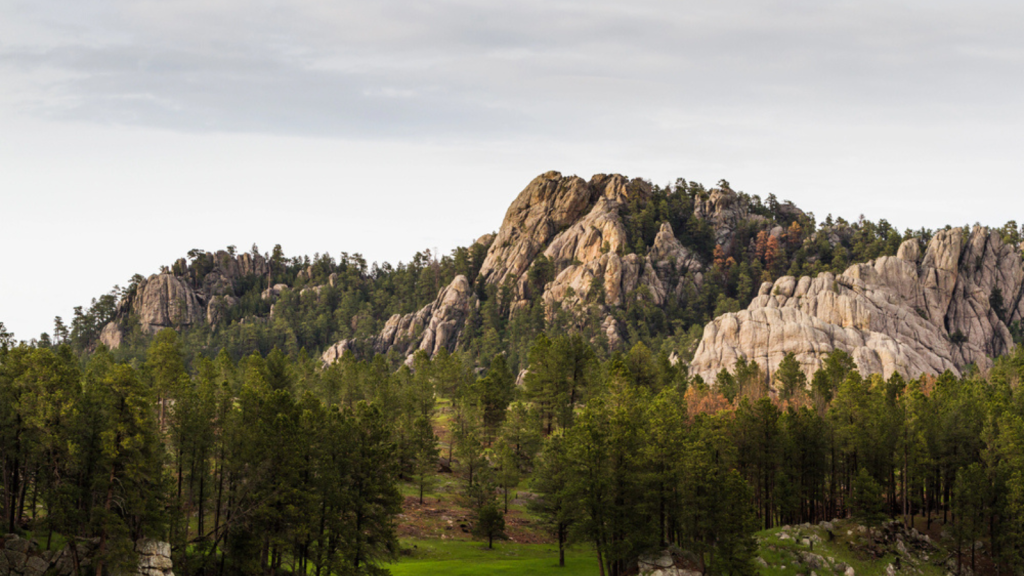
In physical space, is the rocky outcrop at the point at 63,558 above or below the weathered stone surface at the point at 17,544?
below

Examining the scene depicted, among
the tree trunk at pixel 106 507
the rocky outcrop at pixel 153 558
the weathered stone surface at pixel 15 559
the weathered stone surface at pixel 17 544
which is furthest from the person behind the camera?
the rocky outcrop at pixel 153 558

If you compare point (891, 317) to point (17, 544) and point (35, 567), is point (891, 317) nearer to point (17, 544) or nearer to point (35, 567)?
point (35, 567)

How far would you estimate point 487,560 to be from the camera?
6512 centimetres

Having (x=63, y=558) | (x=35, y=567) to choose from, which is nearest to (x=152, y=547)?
(x=63, y=558)

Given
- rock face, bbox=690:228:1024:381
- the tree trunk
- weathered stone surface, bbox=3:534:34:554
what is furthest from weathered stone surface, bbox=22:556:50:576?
rock face, bbox=690:228:1024:381

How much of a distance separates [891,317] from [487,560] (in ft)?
436

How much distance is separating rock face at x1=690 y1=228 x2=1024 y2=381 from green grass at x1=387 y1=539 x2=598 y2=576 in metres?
80.8

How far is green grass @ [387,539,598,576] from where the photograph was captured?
59.9 m

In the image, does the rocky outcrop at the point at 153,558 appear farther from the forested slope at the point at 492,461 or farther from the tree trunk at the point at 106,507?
the tree trunk at the point at 106,507

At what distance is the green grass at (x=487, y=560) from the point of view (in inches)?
2359

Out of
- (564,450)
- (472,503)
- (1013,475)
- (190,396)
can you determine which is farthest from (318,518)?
(1013,475)

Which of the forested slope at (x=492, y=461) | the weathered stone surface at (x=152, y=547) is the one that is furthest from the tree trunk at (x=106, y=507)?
the weathered stone surface at (x=152, y=547)

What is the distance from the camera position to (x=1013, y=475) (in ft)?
213

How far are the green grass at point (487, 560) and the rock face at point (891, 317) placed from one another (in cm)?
8080
